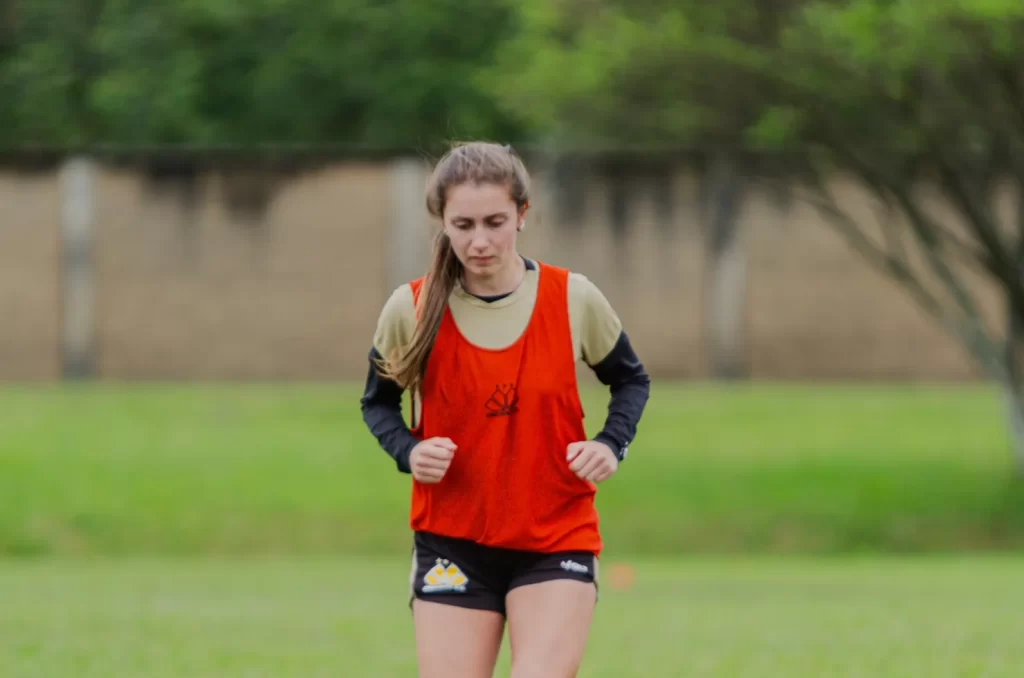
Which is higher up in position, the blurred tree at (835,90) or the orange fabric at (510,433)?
the blurred tree at (835,90)

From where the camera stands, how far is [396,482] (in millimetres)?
20312

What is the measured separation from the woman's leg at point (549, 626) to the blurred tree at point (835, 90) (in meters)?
11.8

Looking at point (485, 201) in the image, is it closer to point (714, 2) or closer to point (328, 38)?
point (714, 2)

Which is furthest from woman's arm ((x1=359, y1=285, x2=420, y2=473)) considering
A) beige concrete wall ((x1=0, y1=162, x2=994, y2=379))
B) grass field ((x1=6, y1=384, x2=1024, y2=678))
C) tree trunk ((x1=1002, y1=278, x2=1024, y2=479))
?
beige concrete wall ((x1=0, y1=162, x2=994, y2=379))

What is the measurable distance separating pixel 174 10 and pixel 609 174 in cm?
1298

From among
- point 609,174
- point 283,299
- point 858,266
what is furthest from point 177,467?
point 858,266

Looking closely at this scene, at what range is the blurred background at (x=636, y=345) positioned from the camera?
12141mm

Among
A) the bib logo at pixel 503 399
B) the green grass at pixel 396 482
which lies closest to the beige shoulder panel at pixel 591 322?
the bib logo at pixel 503 399

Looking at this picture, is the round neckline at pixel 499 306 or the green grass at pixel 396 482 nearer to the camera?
the round neckline at pixel 499 306

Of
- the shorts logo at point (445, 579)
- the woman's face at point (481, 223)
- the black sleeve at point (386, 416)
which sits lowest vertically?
the shorts logo at point (445, 579)

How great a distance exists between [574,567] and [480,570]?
0.26 meters

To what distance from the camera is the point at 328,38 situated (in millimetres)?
36969

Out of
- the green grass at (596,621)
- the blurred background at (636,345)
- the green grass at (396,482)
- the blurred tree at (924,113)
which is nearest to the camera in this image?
the green grass at (596,621)

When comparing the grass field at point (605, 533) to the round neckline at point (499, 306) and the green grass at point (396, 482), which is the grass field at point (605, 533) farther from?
the round neckline at point (499, 306)
